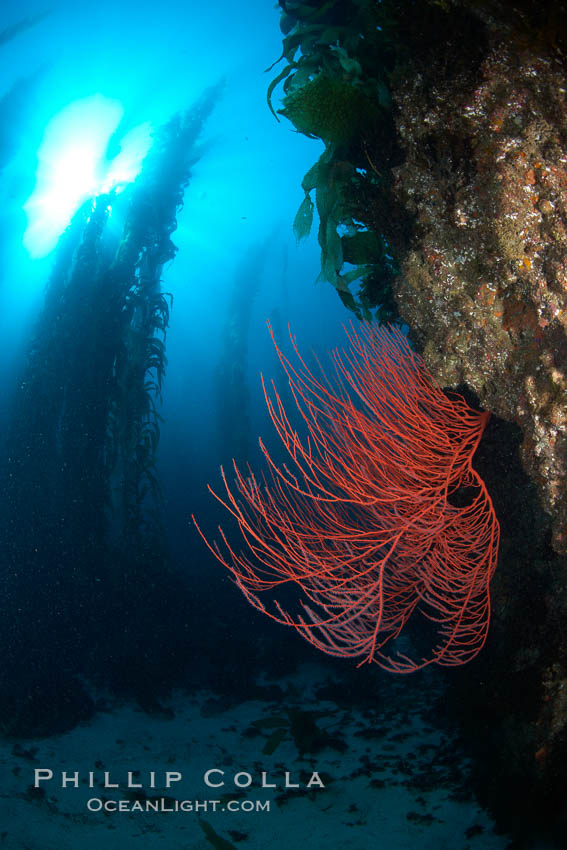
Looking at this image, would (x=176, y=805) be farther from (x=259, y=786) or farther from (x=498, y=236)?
(x=498, y=236)

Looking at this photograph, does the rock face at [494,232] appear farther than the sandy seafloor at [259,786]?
No

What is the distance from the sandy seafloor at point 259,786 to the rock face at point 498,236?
6.87 feet

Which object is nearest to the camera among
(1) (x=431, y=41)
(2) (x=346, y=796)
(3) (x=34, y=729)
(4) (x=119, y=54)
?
(1) (x=431, y=41)

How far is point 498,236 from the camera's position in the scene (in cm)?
158

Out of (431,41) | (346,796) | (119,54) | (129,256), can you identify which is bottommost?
(346,796)

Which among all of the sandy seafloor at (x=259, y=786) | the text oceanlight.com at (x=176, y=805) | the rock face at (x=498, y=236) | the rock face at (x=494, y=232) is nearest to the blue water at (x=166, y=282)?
the sandy seafloor at (x=259, y=786)

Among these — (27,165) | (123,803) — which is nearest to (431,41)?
(123,803)

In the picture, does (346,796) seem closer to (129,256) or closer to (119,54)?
(129,256)

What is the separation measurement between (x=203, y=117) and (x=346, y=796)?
11.6 meters

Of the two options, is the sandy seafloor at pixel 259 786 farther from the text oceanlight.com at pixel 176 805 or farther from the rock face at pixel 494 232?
the rock face at pixel 494 232

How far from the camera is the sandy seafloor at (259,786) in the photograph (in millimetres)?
2281

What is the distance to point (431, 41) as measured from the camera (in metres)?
1.64

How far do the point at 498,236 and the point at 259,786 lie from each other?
3935 mm

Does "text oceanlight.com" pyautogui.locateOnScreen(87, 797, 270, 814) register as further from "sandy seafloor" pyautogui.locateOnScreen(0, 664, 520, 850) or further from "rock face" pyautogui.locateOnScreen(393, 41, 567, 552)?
"rock face" pyautogui.locateOnScreen(393, 41, 567, 552)
